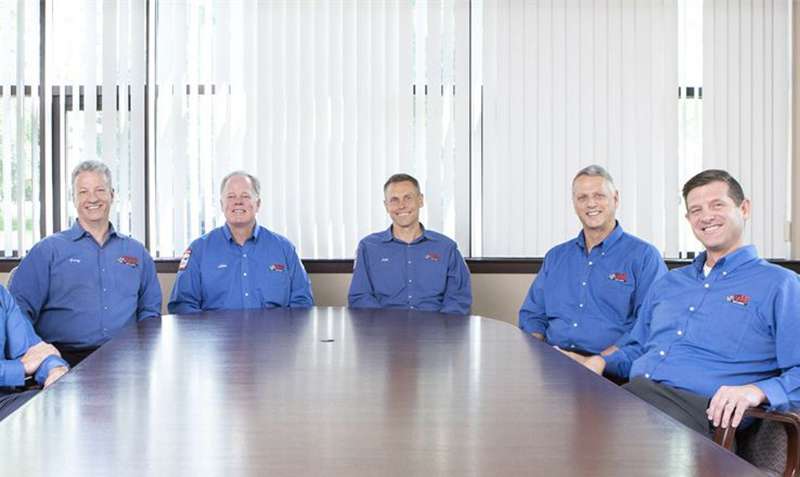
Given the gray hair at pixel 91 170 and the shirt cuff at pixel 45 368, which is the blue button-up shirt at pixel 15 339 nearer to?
the shirt cuff at pixel 45 368

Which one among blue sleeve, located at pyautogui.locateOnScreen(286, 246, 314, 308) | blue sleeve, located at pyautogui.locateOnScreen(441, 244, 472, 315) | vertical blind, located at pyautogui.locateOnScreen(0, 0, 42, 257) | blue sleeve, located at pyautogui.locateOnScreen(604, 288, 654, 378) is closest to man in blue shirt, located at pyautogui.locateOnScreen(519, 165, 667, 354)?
blue sleeve, located at pyautogui.locateOnScreen(604, 288, 654, 378)

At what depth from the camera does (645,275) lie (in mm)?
3580

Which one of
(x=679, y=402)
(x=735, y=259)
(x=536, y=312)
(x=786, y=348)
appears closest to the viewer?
(x=786, y=348)

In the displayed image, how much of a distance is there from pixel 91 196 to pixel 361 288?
143cm

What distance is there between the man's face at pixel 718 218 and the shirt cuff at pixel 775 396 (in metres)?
0.60

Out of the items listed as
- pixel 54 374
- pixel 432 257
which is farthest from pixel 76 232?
pixel 432 257

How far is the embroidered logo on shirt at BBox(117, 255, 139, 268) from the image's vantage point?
150 inches

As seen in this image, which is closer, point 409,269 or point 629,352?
point 629,352

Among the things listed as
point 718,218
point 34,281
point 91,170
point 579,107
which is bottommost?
point 34,281

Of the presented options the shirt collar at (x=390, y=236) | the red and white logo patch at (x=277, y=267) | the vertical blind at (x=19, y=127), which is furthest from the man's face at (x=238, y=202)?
the vertical blind at (x=19, y=127)

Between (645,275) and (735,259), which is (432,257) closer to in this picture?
(645,275)

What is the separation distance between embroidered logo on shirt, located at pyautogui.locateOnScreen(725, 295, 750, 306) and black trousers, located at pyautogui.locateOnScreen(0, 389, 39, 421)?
231cm

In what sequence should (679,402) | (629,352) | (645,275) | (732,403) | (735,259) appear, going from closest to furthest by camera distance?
1. (732,403)
2. (679,402)
3. (735,259)
4. (629,352)
5. (645,275)

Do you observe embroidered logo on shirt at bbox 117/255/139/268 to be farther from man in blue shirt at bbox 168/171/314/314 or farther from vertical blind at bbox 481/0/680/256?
vertical blind at bbox 481/0/680/256
